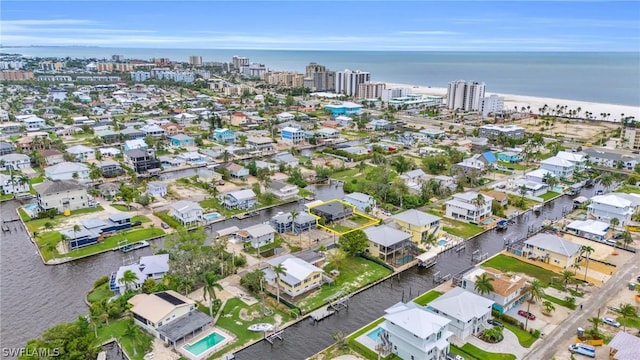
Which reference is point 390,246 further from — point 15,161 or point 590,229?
point 15,161

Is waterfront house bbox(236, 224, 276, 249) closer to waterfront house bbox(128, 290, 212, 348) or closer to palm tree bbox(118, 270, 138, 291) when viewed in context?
waterfront house bbox(128, 290, 212, 348)

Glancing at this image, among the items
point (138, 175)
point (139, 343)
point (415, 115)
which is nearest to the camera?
point (139, 343)

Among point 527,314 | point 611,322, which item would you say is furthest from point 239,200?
point 611,322

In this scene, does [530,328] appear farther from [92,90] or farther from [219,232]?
[92,90]

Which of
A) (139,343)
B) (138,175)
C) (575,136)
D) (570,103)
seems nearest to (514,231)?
(139,343)

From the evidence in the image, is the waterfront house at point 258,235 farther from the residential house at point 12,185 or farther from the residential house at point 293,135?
the residential house at point 293,135

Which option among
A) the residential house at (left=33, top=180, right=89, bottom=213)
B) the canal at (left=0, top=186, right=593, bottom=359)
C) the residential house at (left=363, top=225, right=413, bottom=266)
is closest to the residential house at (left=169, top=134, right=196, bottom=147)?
the residential house at (left=33, top=180, right=89, bottom=213)
